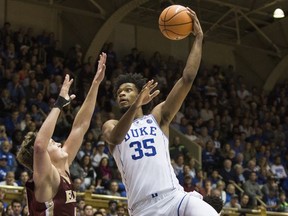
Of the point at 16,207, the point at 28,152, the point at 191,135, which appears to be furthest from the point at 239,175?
the point at 28,152

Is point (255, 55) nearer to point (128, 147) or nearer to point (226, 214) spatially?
point (226, 214)

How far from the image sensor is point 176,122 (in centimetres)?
1919

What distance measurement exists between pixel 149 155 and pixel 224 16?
1650 cm

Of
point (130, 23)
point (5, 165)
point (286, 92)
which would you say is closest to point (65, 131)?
point (5, 165)

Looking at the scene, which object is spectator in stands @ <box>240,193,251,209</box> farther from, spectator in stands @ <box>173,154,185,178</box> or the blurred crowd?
spectator in stands @ <box>173,154,185,178</box>

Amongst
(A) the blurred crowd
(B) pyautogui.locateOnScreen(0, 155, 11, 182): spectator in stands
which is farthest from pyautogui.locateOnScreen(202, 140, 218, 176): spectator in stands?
(B) pyautogui.locateOnScreen(0, 155, 11, 182): spectator in stands

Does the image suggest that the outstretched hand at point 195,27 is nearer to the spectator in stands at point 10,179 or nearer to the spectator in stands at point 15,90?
the spectator in stands at point 10,179

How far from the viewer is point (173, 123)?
19.1 m

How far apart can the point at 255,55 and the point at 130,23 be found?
17.5 ft

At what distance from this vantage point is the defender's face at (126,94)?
6.11m

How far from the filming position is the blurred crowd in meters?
14.3

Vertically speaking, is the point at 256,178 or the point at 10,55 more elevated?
the point at 10,55

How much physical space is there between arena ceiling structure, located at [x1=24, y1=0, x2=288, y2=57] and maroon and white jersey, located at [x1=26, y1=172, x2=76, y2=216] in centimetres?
1415

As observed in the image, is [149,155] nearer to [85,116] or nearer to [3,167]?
[85,116]
